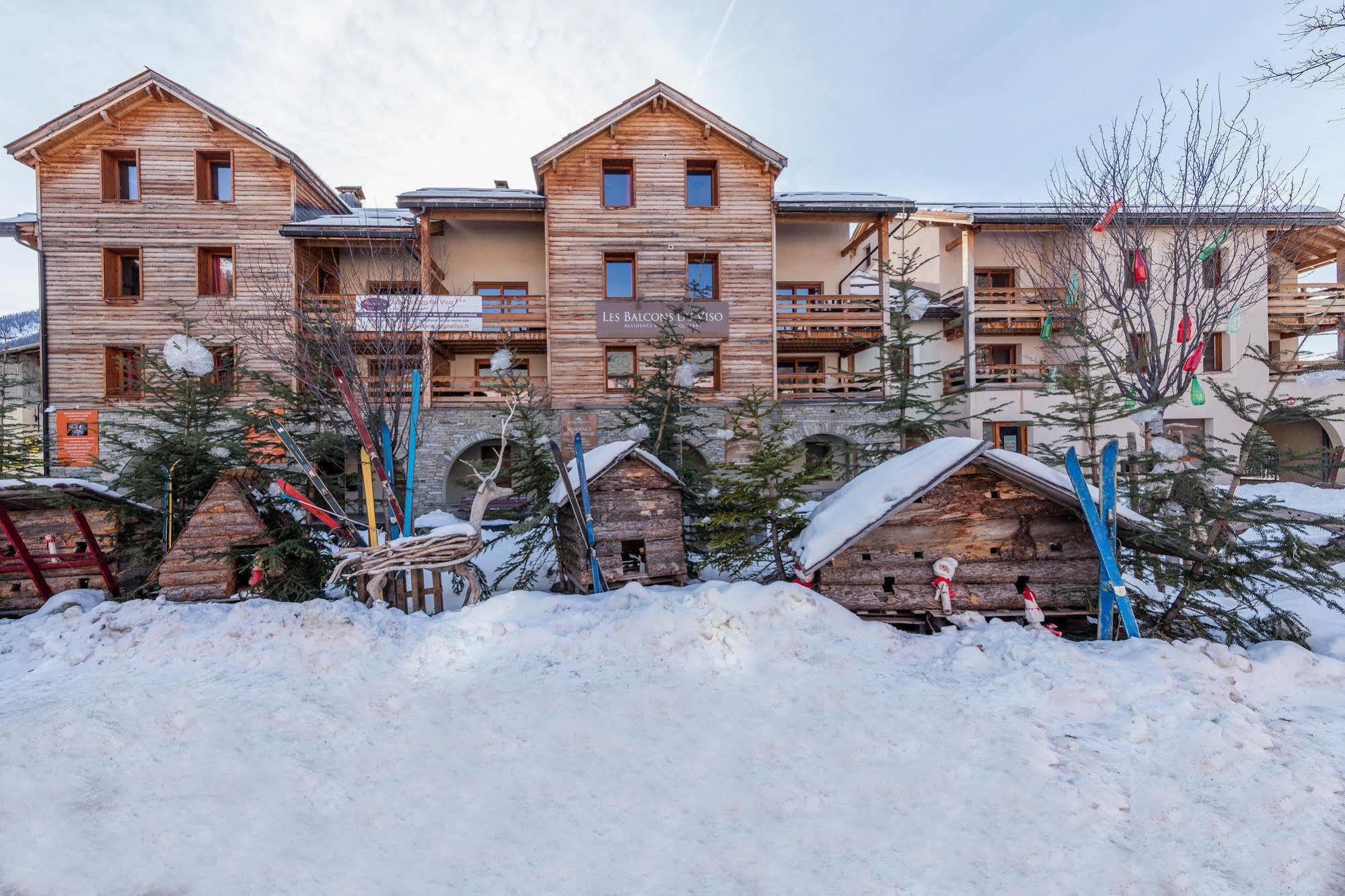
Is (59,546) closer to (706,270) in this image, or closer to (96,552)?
(96,552)

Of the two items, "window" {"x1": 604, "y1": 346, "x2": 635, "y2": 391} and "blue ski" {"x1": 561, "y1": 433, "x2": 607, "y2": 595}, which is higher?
"window" {"x1": 604, "y1": 346, "x2": 635, "y2": 391}

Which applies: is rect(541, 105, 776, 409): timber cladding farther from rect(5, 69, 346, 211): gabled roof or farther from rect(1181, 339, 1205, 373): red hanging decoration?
rect(1181, 339, 1205, 373): red hanging decoration

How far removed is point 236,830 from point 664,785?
2.38 m

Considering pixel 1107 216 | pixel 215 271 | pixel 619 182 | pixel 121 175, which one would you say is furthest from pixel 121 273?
pixel 1107 216

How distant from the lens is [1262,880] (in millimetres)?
2766

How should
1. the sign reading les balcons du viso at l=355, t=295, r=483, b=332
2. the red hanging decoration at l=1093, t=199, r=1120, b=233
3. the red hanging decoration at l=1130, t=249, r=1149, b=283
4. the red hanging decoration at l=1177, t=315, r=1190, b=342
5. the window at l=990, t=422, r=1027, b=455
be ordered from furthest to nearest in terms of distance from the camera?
the window at l=990, t=422, r=1027, b=455 < the red hanging decoration at l=1093, t=199, r=1120, b=233 < the red hanging decoration at l=1130, t=249, r=1149, b=283 < the red hanging decoration at l=1177, t=315, r=1190, b=342 < the sign reading les balcons du viso at l=355, t=295, r=483, b=332

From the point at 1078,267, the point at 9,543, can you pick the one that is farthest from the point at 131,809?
the point at 1078,267

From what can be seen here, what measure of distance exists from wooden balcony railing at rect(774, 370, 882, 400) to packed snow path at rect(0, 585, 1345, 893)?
45.7 ft

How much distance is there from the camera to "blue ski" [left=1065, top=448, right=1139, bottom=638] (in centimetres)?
486

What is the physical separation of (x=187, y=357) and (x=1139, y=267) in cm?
1522

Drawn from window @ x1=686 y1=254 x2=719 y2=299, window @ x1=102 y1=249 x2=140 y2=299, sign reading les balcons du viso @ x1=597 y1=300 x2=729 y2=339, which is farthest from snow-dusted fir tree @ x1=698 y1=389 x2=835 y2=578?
window @ x1=102 y1=249 x2=140 y2=299

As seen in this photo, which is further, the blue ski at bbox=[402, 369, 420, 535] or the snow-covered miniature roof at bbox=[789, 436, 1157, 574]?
the blue ski at bbox=[402, 369, 420, 535]

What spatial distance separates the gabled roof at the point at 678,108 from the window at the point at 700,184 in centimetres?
122

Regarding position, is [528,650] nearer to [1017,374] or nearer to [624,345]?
[624,345]
